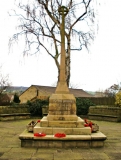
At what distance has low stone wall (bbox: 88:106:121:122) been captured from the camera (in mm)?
13178

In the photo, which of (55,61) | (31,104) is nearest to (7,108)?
(31,104)

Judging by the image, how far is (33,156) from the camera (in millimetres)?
5156

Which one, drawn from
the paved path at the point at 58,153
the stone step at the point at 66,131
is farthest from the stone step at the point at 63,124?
the paved path at the point at 58,153

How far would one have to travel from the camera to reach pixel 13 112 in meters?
14.0

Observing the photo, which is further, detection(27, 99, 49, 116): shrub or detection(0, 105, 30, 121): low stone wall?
detection(27, 99, 49, 116): shrub

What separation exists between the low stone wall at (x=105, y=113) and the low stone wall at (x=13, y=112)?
4.45m

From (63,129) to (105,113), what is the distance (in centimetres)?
791

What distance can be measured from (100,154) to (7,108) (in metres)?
9.38

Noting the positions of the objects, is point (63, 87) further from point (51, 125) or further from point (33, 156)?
point (33, 156)

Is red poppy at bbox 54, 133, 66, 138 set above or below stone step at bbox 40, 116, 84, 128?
below

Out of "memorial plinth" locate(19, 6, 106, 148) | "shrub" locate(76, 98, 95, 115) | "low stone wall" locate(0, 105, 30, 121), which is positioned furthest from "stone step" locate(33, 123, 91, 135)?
"shrub" locate(76, 98, 95, 115)

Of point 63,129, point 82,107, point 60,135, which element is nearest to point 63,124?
point 63,129

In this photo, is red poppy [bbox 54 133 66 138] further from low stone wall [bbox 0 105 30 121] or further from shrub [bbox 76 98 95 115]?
shrub [bbox 76 98 95 115]

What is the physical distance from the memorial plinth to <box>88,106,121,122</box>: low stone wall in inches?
269
